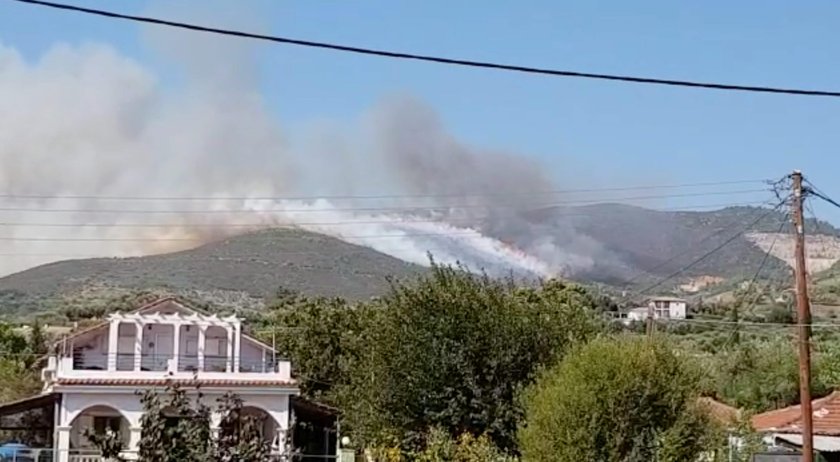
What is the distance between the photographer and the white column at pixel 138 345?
147 ft

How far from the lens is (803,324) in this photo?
25.6 m

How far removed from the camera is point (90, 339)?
1849 inches

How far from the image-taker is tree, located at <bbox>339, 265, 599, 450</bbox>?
35.0 meters

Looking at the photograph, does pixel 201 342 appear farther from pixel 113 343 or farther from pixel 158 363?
pixel 113 343

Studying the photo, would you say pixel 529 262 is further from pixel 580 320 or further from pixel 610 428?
pixel 610 428

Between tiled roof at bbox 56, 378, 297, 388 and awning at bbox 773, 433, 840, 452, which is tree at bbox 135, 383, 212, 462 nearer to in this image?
awning at bbox 773, 433, 840, 452

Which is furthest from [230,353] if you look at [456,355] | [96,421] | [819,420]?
[819,420]

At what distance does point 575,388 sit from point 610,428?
1.28 meters

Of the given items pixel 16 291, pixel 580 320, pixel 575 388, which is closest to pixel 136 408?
pixel 580 320

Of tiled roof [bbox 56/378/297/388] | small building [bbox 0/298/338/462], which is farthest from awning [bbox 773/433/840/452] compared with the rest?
tiled roof [bbox 56/378/297/388]

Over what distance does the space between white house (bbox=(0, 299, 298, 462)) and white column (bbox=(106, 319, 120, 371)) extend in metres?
0.04

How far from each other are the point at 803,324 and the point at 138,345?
88.7 feet

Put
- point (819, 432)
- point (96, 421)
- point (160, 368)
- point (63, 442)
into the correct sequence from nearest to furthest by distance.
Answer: point (819, 432), point (63, 442), point (96, 421), point (160, 368)

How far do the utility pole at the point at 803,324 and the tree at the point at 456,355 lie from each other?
9.26m
